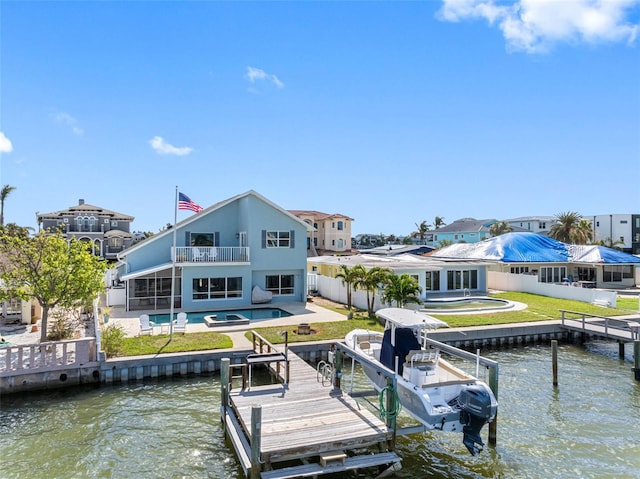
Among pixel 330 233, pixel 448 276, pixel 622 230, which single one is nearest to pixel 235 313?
pixel 448 276

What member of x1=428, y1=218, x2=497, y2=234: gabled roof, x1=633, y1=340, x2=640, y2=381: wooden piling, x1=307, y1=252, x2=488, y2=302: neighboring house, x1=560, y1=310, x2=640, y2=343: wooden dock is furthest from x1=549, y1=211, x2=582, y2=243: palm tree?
x1=633, y1=340, x2=640, y2=381: wooden piling

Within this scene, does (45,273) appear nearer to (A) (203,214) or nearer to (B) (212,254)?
(B) (212,254)

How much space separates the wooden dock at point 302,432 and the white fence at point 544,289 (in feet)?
77.6

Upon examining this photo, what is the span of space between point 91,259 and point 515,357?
→ 59.6 ft

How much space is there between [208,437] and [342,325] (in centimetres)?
1031

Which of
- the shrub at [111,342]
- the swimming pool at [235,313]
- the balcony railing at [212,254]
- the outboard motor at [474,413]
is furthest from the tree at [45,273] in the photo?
the outboard motor at [474,413]

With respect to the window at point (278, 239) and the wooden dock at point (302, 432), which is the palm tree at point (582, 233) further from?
the wooden dock at point (302, 432)

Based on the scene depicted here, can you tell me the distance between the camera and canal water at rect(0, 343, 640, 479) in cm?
952

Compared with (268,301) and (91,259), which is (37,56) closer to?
(91,259)

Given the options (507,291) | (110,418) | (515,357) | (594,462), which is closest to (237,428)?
(110,418)

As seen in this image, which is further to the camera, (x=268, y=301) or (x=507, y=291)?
(x=507, y=291)

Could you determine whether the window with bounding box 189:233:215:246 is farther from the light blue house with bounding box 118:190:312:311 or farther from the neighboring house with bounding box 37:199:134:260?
the neighboring house with bounding box 37:199:134:260

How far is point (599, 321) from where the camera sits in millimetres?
21016

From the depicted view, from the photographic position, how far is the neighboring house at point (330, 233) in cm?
6500
